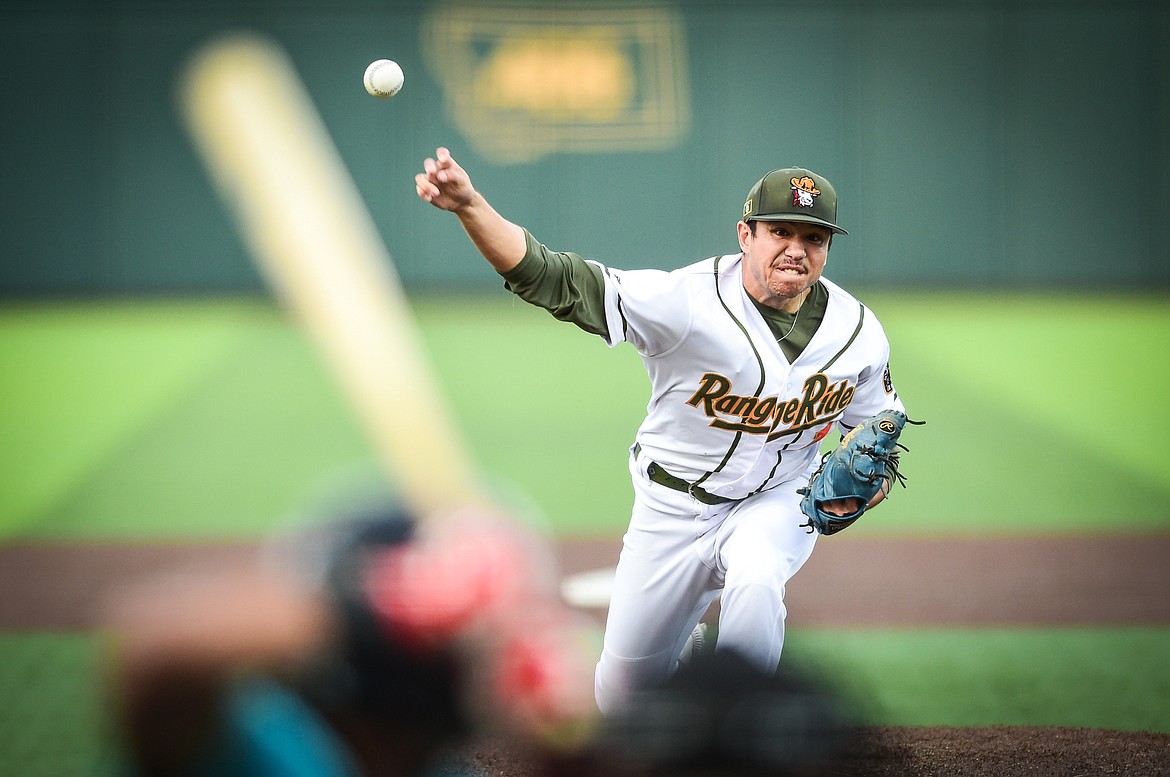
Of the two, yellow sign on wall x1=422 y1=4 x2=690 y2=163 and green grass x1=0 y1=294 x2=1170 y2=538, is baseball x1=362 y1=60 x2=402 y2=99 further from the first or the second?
yellow sign on wall x1=422 y1=4 x2=690 y2=163

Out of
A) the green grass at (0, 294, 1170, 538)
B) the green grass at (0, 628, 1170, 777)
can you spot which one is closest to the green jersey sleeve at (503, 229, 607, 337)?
the green grass at (0, 628, 1170, 777)

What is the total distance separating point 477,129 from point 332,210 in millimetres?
2516

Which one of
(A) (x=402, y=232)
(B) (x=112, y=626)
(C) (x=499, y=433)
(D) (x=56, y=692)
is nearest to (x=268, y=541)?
(D) (x=56, y=692)

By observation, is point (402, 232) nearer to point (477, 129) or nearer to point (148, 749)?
point (477, 129)

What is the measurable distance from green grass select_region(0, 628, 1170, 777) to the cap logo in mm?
1573

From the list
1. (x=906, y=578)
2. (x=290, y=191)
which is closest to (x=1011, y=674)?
(x=906, y=578)

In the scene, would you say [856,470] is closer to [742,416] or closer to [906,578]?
[742,416]

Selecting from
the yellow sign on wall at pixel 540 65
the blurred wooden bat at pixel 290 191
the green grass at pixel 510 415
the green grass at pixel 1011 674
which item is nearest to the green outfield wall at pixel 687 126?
the yellow sign on wall at pixel 540 65

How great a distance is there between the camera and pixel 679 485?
15.3 feet

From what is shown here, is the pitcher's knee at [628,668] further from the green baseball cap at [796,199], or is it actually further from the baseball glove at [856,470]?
the green baseball cap at [796,199]

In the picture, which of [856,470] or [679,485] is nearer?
[856,470]

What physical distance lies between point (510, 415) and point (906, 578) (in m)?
5.52

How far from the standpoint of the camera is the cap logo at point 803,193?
171 inches

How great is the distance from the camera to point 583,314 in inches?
164
